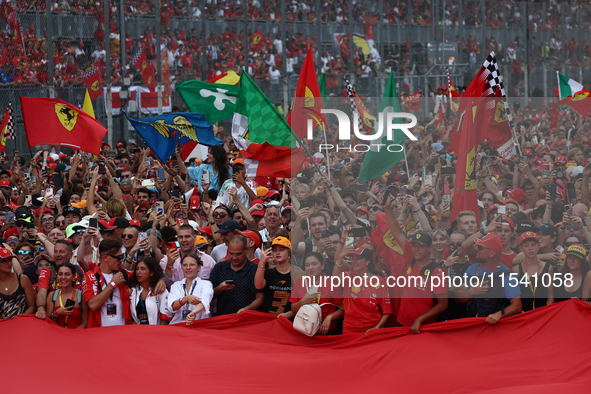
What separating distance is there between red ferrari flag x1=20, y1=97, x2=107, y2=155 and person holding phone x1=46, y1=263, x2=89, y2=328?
576 cm

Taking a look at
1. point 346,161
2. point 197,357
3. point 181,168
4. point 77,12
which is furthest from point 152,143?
point 77,12

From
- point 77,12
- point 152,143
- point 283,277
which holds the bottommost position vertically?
point 283,277

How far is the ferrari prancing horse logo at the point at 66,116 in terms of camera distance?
1274 cm

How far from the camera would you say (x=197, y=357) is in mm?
6449

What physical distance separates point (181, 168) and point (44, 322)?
656 centimetres

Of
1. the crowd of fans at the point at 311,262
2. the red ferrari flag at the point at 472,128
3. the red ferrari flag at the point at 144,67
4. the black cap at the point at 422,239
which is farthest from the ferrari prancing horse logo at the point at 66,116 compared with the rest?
the red ferrari flag at the point at 144,67

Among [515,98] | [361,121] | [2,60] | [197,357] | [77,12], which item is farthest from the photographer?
[515,98]

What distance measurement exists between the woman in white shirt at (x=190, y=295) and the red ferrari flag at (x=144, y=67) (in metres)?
17.0

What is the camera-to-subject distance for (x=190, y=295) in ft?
22.9

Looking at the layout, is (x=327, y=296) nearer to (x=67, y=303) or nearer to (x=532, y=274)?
(x=532, y=274)

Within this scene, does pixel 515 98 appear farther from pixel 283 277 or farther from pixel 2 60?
pixel 283 277

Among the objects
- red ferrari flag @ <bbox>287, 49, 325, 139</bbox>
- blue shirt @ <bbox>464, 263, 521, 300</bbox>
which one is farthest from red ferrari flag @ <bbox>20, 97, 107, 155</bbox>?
blue shirt @ <bbox>464, 263, 521, 300</bbox>

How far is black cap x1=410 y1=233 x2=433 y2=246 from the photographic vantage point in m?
6.55

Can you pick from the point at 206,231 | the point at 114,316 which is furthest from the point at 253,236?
the point at 114,316
